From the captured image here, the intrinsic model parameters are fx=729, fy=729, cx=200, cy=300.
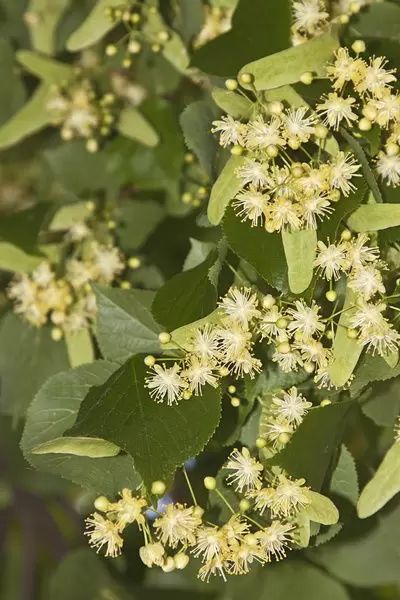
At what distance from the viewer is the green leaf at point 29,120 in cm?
90

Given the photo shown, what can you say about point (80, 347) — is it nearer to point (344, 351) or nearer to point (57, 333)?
point (57, 333)

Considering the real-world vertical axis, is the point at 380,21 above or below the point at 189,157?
above

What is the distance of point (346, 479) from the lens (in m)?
0.71

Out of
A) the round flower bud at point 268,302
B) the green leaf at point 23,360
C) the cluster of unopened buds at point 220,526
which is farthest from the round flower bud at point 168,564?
the green leaf at point 23,360

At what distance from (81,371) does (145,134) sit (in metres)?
0.31

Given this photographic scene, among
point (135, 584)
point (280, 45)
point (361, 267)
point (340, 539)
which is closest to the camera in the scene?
point (361, 267)

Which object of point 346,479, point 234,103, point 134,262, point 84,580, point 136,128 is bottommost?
point 84,580

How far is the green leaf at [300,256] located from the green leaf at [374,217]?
45 mm

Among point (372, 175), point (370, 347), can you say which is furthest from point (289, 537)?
point (372, 175)

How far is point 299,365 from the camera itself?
2.15ft

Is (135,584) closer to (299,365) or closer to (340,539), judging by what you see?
(340,539)

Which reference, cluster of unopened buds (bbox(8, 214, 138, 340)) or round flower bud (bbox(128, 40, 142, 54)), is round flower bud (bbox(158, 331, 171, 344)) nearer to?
cluster of unopened buds (bbox(8, 214, 138, 340))

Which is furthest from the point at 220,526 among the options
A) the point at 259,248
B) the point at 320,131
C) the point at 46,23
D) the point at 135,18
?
the point at 46,23

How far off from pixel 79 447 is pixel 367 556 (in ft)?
1.48
